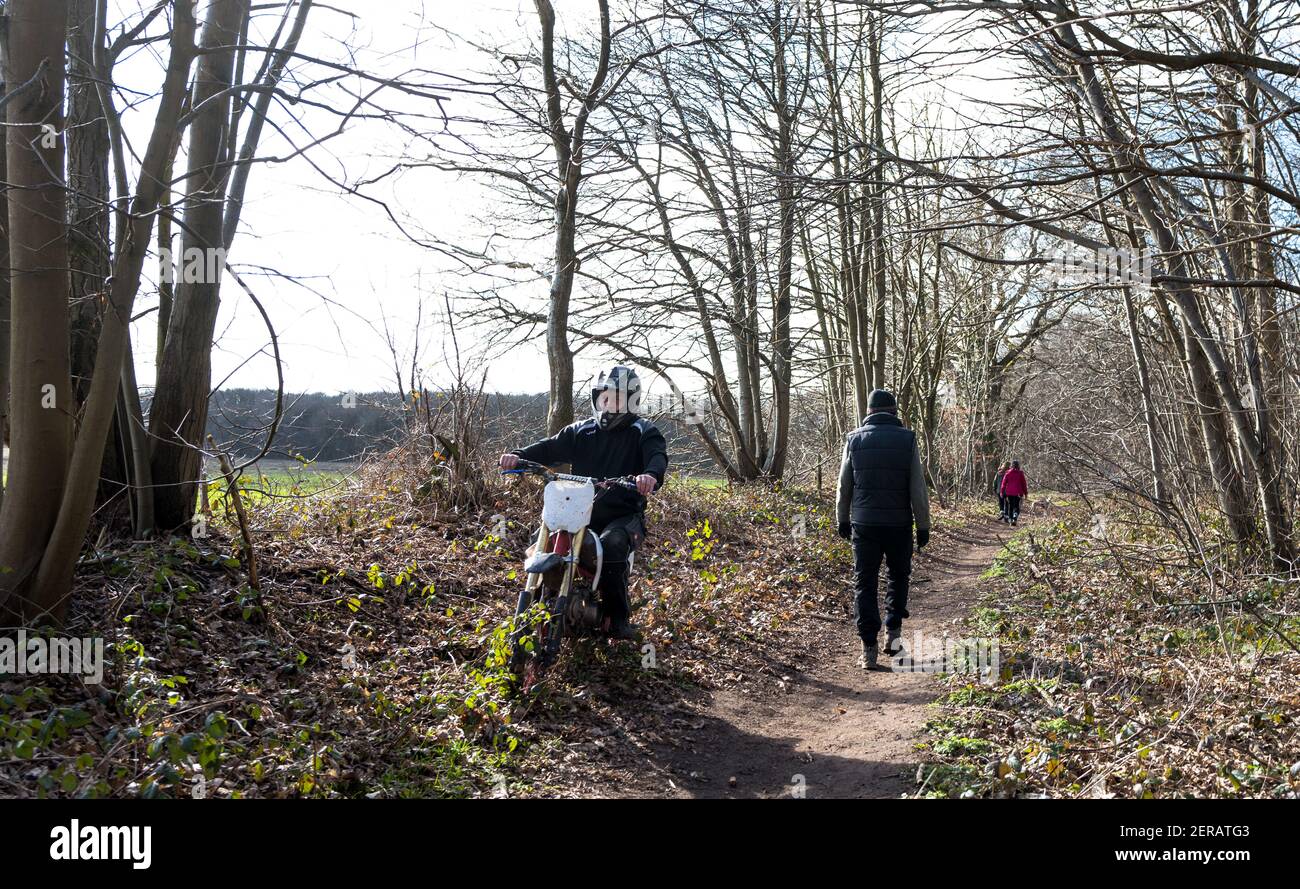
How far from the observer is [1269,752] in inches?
184

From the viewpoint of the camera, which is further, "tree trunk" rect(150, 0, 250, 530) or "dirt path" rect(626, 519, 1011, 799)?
"tree trunk" rect(150, 0, 250, 530)

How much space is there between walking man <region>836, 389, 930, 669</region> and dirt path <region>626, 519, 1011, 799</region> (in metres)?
0.60

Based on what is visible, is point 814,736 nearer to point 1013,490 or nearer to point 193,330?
point 193,330

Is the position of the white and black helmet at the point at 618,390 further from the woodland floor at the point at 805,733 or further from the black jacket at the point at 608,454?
the woodland floor at the point at 805,733

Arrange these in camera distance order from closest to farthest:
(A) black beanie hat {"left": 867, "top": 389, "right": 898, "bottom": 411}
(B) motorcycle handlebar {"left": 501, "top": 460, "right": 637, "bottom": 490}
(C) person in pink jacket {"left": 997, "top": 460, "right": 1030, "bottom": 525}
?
1. (B) motorcycle handlebar {"left": 501, "top": 460, "right": 637, "bottom": 490}
2. (A) black beanie hat {"left": 867, "top": 389, "right": 898, "bottom": 411}
3. (C) person in pink jacket {"left": 997, "top": 460, "right": 1030, "bottom": 525}

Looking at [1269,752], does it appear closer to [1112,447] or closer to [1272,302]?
[1272,302]

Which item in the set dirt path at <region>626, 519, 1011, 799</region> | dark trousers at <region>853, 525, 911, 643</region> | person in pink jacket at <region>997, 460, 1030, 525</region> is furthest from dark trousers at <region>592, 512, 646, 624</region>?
person in pink jacket at <region>997, 460, 1030, 525</region>

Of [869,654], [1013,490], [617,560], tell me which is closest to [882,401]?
[869,654]

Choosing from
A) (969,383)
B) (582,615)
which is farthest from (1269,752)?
(969,383)

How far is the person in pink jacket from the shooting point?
23781 millimetres

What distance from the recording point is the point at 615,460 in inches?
277

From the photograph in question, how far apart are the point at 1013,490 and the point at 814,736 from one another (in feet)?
63.9

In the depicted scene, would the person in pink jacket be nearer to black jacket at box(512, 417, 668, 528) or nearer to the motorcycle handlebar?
black jacket at box(512, 417, 668, 528)

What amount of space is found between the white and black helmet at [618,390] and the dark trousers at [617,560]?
736mm
